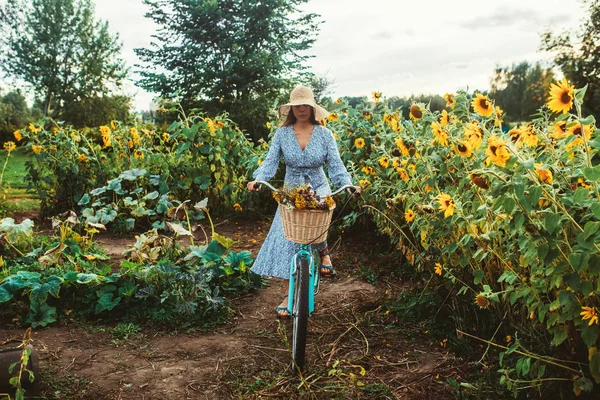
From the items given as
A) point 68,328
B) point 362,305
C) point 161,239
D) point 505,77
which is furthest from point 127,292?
point 505,77

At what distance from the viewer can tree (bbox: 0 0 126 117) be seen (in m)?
33.0

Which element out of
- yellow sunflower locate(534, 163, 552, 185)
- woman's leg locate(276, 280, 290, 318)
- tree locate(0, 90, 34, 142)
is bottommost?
woman's leg locate(276, 280, 290, 318)

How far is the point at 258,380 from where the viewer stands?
2.86 m

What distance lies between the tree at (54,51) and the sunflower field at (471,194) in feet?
97.8

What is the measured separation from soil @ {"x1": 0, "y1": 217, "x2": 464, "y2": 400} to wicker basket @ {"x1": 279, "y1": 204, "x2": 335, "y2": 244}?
0.77 meters

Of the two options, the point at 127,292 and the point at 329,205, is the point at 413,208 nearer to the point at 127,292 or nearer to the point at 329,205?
the point at 329,205

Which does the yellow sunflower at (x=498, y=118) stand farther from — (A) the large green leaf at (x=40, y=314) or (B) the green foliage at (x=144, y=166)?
(B) the green foliage at (x=144, y=166)

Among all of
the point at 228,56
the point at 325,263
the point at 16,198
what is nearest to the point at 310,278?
the point at 325,263

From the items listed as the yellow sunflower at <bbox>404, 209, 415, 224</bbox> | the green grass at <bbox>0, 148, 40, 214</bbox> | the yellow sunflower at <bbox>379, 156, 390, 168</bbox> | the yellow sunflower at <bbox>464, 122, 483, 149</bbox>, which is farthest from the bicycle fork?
the green grass at <bbox>0, 148, 40, 214</bbox>

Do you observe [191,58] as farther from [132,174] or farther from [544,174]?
[544,174]

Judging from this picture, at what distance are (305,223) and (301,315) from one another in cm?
50

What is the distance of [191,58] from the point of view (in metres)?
20.7

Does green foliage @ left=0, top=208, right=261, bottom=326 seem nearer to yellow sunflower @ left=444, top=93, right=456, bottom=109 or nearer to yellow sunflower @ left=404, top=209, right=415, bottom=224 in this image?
yellow sunflower @ left=404, top=209, right=415, bottom=224

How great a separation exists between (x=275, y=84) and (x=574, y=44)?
51.9ft
